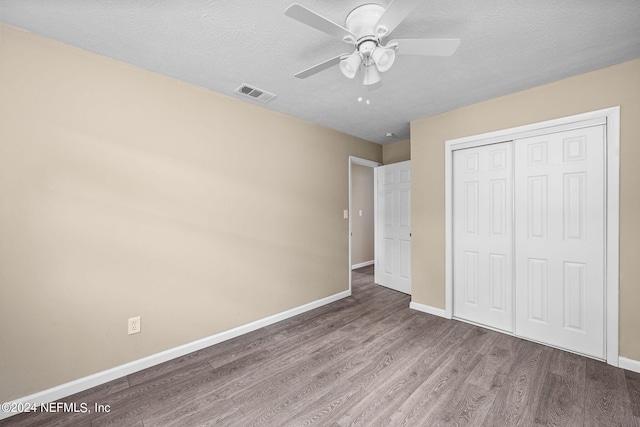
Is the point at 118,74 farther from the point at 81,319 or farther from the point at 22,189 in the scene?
the point at 81,319

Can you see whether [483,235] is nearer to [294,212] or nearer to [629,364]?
[629,364]

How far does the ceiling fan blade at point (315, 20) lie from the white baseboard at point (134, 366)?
269cm

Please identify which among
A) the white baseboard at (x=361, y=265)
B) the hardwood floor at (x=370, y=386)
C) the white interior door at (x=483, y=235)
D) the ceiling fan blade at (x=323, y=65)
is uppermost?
the ceiling fan blade at (x=323, y=65)

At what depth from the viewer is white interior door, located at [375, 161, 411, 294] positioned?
157 inches

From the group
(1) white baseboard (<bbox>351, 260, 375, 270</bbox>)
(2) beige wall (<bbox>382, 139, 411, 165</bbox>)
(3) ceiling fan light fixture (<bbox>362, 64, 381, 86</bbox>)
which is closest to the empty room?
(3) ceiling fan light fixture (<bbox>362, 64, 381, 86</bbox>)

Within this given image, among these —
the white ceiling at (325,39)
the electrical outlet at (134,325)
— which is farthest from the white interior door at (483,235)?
the electrical outlet at (134,325)

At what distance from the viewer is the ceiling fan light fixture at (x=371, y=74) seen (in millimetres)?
1751

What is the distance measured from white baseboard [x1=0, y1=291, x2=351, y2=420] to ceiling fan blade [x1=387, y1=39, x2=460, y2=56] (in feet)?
9.32

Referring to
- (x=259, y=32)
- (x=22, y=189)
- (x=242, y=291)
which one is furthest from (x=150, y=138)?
(x=242, y=291)

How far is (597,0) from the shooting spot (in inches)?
58.2

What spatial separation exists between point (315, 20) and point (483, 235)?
108 inches

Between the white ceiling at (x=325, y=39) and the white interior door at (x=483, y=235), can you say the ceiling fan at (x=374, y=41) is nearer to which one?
the white ceiling at (x=325, y=39)

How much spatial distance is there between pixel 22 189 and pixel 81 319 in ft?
3.25

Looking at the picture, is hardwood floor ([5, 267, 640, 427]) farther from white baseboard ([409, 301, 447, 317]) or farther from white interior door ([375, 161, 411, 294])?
white interior door ([375, 161, 411, 294])
